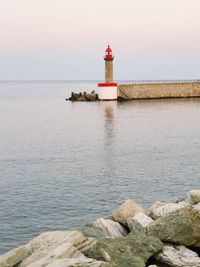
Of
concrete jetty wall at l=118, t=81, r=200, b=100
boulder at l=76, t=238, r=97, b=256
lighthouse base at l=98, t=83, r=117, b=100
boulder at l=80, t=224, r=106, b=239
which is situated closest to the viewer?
boulder at l=76, t=238, r=97, b=256

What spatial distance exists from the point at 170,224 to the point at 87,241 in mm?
1915

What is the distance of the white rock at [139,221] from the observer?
11.9 meters

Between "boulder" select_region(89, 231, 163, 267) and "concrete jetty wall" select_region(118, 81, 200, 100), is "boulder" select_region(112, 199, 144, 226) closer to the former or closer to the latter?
"boulder" select_region(89, 231, 163, 267)

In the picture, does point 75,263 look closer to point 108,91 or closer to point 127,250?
point 127,250

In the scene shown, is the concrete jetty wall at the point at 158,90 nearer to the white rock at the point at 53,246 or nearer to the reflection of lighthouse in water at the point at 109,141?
the reflection of lighthouse in water at the point at 109,141

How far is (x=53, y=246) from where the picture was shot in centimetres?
1007

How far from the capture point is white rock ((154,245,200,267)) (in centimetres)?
986

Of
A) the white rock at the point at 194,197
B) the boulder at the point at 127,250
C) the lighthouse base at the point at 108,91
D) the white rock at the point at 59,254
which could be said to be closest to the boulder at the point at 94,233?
the boulder at the point at 127,250

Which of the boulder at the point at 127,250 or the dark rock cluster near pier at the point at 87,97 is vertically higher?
the dark rock cluster near pier at the point at 87,97

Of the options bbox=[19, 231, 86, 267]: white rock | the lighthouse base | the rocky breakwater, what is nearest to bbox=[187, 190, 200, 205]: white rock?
the rocky breakwater

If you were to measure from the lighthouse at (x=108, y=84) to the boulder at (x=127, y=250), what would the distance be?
5962cm

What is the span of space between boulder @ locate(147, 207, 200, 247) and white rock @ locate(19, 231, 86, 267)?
5.66 feet

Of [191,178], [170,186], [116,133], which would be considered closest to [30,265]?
[170,186]

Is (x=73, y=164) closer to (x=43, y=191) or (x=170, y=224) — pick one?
(x=43, y=191)
